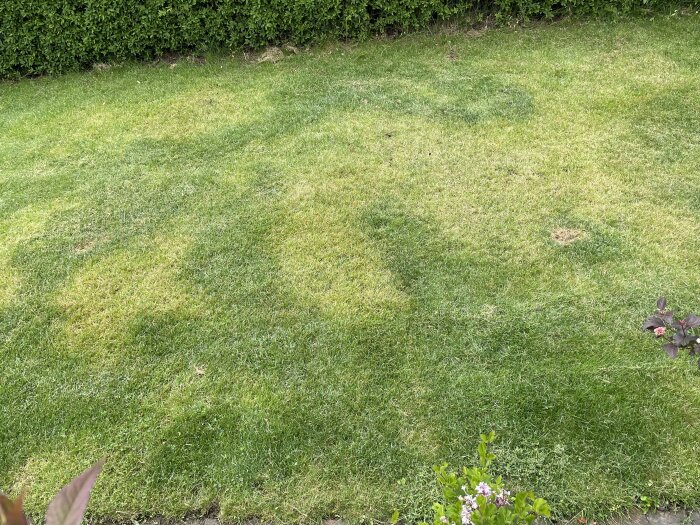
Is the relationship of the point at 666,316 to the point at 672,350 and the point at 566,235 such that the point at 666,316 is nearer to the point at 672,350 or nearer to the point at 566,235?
the point at 672,350

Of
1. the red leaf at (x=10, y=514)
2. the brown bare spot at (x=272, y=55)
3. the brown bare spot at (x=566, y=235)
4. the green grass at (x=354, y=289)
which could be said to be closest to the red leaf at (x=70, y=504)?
the red leaf at (x=10, y=514)

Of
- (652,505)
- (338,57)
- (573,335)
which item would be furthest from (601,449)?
(338,57)

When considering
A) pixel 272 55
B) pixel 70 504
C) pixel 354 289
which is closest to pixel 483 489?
pixel 70 504

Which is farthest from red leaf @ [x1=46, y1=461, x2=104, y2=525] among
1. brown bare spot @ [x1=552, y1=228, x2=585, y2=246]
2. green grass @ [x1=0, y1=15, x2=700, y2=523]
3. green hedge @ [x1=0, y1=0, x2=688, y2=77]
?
green hedge @ [x1=0, y1=0, x2=688, y2=77]

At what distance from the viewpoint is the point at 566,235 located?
12.7 feet

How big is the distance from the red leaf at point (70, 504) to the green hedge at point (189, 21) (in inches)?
252

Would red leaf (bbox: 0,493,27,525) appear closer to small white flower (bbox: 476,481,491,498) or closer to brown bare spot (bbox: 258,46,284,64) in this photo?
small white flower (bbox: 476,481,491,498)

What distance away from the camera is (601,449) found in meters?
2.69

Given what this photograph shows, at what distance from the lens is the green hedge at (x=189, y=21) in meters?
6.63

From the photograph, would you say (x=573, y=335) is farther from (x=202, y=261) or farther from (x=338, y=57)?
(x=338, y=57)

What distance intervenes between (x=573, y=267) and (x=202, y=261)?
2.35m

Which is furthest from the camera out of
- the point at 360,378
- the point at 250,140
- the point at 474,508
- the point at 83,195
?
the point at 250,140

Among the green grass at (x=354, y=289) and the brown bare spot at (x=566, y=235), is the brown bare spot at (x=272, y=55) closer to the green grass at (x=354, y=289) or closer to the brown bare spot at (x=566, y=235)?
the green grass at (x=354, y=289)

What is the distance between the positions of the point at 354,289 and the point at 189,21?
4.58 m
